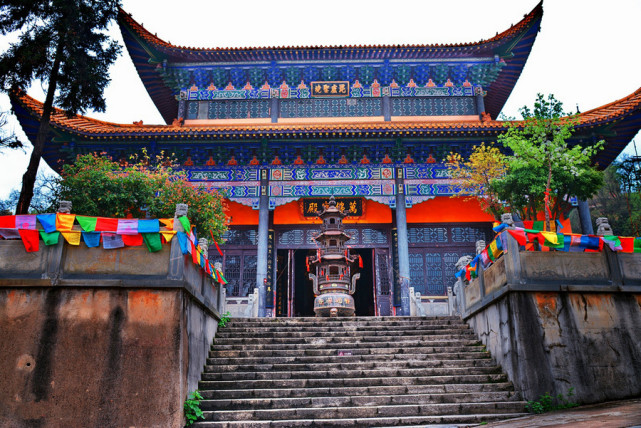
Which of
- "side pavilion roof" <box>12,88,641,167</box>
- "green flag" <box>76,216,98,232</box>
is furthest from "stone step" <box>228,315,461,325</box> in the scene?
"side pavilion roof" <box>12,88,641,167</box>

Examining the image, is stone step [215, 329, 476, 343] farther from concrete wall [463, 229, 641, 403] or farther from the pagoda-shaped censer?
the pagoda-shaped censer

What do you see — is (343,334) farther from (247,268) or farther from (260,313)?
(247,268)

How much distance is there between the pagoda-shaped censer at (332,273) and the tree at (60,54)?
19.8 feet

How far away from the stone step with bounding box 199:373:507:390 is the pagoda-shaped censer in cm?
374

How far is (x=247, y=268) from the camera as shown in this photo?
627 inches

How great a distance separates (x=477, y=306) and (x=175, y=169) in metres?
10.3

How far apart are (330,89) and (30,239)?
1200cm

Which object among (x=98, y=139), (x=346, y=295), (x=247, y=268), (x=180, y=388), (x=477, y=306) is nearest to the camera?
(x=180, y=388)

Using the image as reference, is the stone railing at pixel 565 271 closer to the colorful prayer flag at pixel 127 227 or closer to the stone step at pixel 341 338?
the stone step at pixel 341 338

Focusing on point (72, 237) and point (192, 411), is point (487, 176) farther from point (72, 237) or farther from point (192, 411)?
point (72, 237)

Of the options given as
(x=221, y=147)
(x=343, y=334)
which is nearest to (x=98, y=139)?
(x=221, y=147)

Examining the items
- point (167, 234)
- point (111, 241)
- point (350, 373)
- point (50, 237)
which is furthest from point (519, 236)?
point (50, 237)

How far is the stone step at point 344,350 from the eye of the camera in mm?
8836

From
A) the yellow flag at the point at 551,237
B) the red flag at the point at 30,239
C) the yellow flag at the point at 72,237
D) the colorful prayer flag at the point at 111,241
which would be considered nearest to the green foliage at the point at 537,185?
the yellow flag at the point at 551,237
